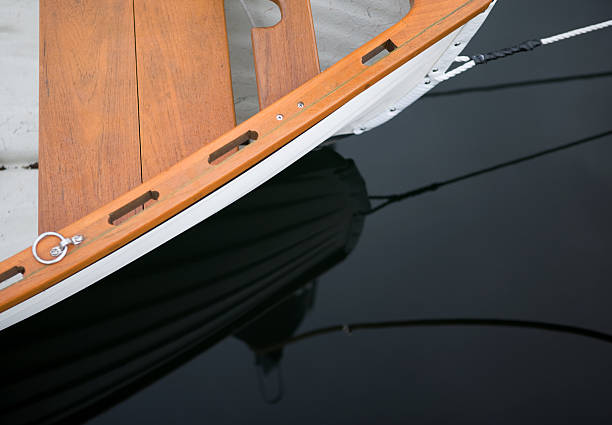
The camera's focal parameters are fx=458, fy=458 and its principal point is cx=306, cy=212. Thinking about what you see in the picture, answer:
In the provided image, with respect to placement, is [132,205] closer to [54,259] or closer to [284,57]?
[54,259]

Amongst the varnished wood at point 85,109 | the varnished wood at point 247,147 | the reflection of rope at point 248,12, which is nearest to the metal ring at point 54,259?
the varnished wood at point 247,147

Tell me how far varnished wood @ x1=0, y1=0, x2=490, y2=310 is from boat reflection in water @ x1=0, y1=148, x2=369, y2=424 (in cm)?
36

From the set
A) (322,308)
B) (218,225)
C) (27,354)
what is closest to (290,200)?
(218,225)

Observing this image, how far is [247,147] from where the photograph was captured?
2.94 feet

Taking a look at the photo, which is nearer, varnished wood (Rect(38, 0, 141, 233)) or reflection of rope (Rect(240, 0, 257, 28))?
varnished wood (Rect(38, 0, 141, 233))

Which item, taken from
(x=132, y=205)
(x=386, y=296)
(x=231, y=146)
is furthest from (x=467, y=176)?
(x=132, y=205)

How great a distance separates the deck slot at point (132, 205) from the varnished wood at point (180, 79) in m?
0.11

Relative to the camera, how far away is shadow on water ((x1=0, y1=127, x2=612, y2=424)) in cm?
110

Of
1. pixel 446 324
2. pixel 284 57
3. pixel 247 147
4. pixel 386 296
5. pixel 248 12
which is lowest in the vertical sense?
pixel 446 324

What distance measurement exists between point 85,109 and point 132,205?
33 cm

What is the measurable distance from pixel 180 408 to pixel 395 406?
509 mm

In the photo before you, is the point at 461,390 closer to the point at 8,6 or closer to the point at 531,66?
the point at 531,66

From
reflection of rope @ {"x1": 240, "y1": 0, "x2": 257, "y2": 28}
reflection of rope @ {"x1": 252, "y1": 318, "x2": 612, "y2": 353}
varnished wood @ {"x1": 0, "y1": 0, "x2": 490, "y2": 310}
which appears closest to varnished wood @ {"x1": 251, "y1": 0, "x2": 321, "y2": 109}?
varnished wood @ {"x1": 0, "y1": 0, "x2": 490, "y2": 310}

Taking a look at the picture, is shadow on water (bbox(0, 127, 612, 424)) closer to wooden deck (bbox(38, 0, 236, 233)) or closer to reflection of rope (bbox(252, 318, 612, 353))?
reflection of rope (bbox(252, 318, 612, 353))
